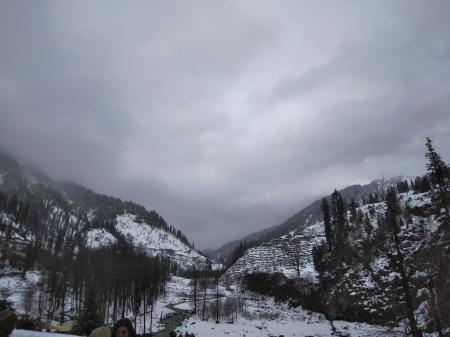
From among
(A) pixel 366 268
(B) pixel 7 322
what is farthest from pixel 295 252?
(B) pixel 7 322

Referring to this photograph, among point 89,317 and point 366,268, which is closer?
point 89,317

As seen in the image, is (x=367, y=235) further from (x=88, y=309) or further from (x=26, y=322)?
(x=26, y=322)

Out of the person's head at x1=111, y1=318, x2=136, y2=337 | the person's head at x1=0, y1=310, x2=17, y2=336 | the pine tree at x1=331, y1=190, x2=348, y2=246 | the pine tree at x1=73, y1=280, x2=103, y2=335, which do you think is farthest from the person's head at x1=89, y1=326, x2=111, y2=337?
the pine tree at x1=331, y1=190, x2=348, y2=246

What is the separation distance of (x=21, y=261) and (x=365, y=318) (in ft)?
440

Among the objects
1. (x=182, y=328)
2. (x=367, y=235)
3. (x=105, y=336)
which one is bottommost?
(x=182, y=328)

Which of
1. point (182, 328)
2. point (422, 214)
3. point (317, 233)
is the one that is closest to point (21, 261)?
point (182, 328)

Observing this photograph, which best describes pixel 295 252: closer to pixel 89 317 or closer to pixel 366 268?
pixel 366 268

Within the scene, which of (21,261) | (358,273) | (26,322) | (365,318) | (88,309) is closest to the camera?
(26,322)

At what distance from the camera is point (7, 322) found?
5375 mm

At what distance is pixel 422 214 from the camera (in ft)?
257

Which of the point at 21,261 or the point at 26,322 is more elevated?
the point at 21,261

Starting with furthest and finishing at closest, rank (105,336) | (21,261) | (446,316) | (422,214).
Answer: (21,261)
(422,214)
(446,316)
(105,336)

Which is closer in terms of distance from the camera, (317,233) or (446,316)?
(446,316)

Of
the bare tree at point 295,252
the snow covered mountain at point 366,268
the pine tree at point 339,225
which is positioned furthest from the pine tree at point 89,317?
the pine tree at point 339,225
